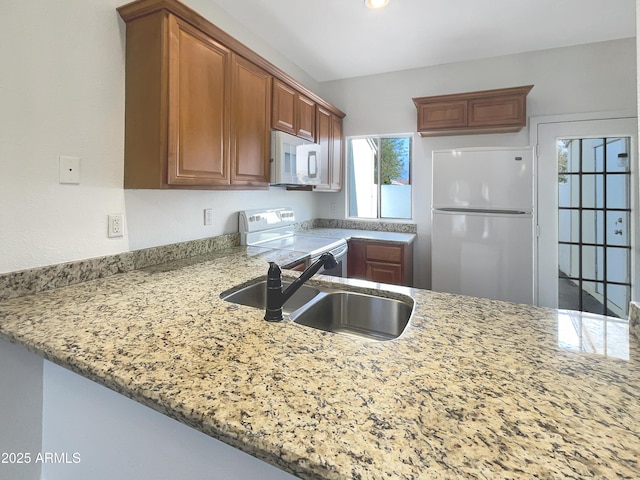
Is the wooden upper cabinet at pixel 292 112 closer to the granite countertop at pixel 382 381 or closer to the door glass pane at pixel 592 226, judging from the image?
the granite countertop at pixel 382 381

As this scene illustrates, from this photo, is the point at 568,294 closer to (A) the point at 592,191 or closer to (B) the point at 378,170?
(A) the point at 592,191

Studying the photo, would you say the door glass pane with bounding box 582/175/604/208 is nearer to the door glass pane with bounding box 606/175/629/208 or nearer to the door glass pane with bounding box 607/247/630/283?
the door glass pane with bounding box 606/175/629/208

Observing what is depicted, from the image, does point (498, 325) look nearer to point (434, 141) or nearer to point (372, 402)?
point (372, 402)

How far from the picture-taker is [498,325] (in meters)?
0.98

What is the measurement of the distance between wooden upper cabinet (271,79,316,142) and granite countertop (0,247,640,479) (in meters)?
1.70

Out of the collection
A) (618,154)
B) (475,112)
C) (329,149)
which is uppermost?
(475,112)

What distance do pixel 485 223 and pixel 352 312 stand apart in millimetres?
1742

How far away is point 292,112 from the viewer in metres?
2.58

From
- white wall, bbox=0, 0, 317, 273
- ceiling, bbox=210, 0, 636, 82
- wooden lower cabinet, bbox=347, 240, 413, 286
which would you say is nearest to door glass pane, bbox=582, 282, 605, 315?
wooden lower cabinet, bbox=347, 240, 413, 286

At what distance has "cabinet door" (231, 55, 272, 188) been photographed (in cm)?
195

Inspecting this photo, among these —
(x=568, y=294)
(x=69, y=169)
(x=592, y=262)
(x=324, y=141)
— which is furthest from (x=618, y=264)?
(x=69, y=169)

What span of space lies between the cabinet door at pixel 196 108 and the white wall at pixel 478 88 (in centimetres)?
212

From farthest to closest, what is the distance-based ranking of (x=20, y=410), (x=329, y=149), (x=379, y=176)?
1. (x=379, y=176)
2. (x=329, y=149)
3. (x=20, y=410)

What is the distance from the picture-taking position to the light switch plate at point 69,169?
136 cm
